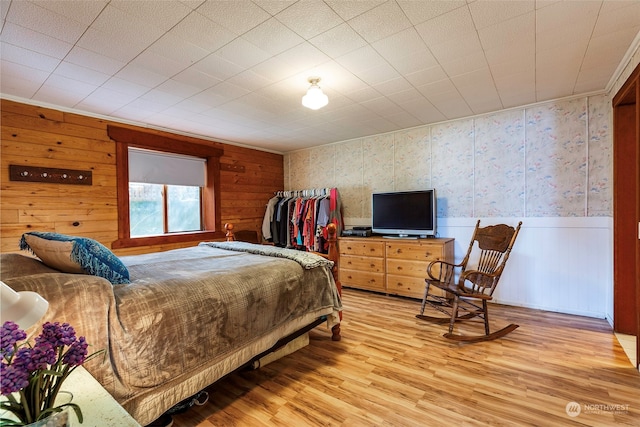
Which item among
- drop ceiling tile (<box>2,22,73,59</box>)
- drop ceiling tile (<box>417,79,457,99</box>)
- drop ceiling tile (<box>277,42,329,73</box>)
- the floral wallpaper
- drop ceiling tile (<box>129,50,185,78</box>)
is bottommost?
the floral wallpaper

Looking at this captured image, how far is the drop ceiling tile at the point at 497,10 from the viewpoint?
162 centimetres

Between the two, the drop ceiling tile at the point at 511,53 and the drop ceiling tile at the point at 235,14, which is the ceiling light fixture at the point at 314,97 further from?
the drop ceiling tile at the point at 511,53

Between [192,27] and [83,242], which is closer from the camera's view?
[83,242]

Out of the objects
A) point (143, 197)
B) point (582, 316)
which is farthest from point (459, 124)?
point (143, 197)

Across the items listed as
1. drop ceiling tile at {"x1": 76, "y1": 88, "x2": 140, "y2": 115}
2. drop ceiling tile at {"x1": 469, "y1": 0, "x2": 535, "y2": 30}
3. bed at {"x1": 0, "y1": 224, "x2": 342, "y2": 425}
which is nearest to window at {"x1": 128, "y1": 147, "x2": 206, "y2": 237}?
drop ceiling tile at {"x1": 76, "y1": 88, "x2": 140, "y2": 115}

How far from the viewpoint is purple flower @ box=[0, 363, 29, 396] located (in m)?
0.60

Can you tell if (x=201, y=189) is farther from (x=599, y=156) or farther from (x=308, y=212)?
(x=599, y=156)

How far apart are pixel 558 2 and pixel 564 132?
6.65 feet

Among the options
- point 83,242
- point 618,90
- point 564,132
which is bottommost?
point 83,242

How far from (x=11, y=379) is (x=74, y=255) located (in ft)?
3.06

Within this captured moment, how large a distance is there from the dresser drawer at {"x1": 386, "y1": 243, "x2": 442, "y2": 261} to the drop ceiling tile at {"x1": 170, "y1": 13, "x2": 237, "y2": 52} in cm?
290

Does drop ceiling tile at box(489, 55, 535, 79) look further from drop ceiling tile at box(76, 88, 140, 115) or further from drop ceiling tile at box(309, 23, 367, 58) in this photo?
drop ceiling tile at box(76, 88, 140, 115)

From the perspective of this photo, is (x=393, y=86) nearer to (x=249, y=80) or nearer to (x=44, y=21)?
(x=249, y=80)

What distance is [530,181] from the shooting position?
3.32 m
